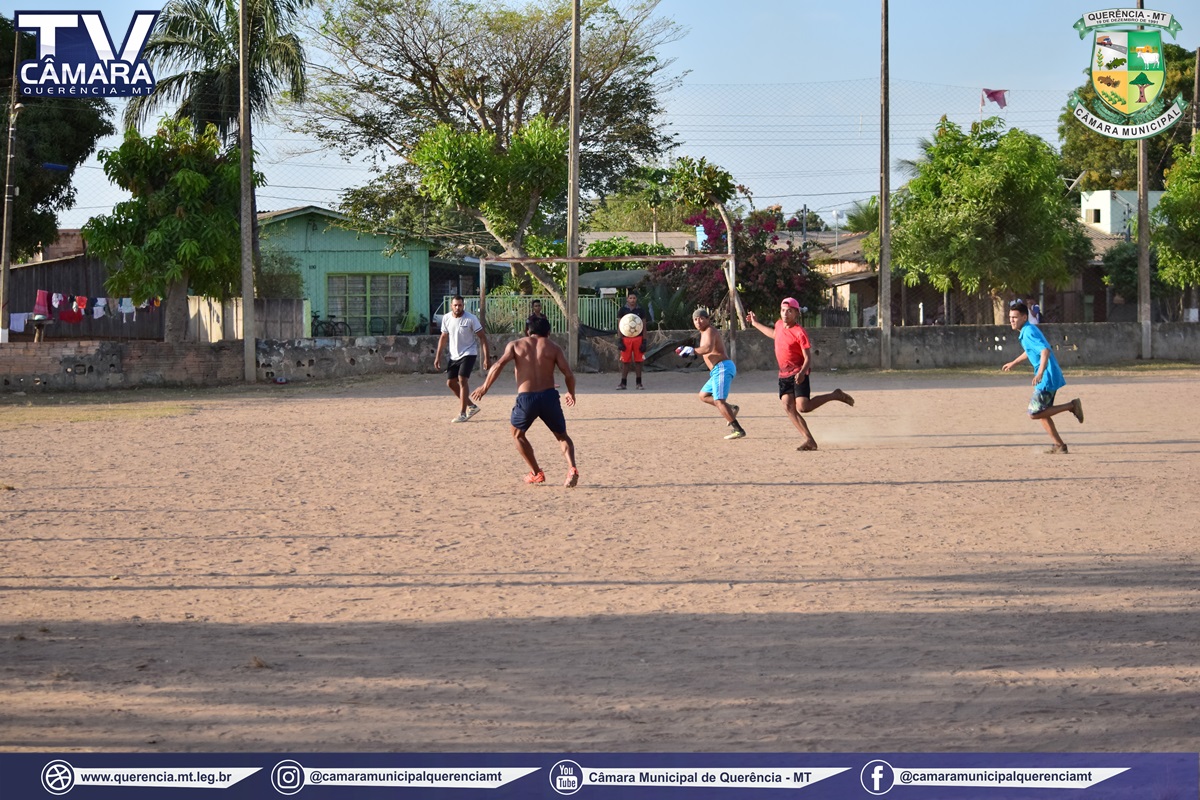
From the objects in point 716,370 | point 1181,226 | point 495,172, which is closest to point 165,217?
point 495,172

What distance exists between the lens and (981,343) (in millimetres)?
30281

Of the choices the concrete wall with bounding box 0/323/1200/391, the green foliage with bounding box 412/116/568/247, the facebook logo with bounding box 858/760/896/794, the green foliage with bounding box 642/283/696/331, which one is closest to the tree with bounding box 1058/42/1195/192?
the concrete wall with bounding box 0/323/1200/391

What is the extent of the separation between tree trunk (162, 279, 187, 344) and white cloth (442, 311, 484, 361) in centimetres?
1157

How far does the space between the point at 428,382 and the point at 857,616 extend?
2006 cm

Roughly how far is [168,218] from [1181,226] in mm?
24749

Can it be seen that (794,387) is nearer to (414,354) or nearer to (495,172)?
(414,354)

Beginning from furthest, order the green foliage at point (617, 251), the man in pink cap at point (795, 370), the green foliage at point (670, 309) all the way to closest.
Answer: the green foliage at point (617, 251) < the green foliage at point (670, 309) < the man in pink cap at point (795, 370)

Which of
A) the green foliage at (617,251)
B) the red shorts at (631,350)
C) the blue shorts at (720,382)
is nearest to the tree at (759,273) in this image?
the green foliage at (617,251)

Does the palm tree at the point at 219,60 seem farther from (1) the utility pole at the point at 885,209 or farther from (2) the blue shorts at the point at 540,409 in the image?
(2) the blue shorts at the point at 540,409

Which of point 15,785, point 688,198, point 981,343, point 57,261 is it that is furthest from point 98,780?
point 57,261

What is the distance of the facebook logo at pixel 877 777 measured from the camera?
14.1 feet

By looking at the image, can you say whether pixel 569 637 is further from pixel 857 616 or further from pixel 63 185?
pixel 63 185

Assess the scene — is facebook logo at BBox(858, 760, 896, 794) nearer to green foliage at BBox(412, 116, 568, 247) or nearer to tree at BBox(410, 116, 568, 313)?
tree at BBox(410, 116, 568, 313)

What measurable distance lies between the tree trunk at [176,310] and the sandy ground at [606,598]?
13.5 metres
